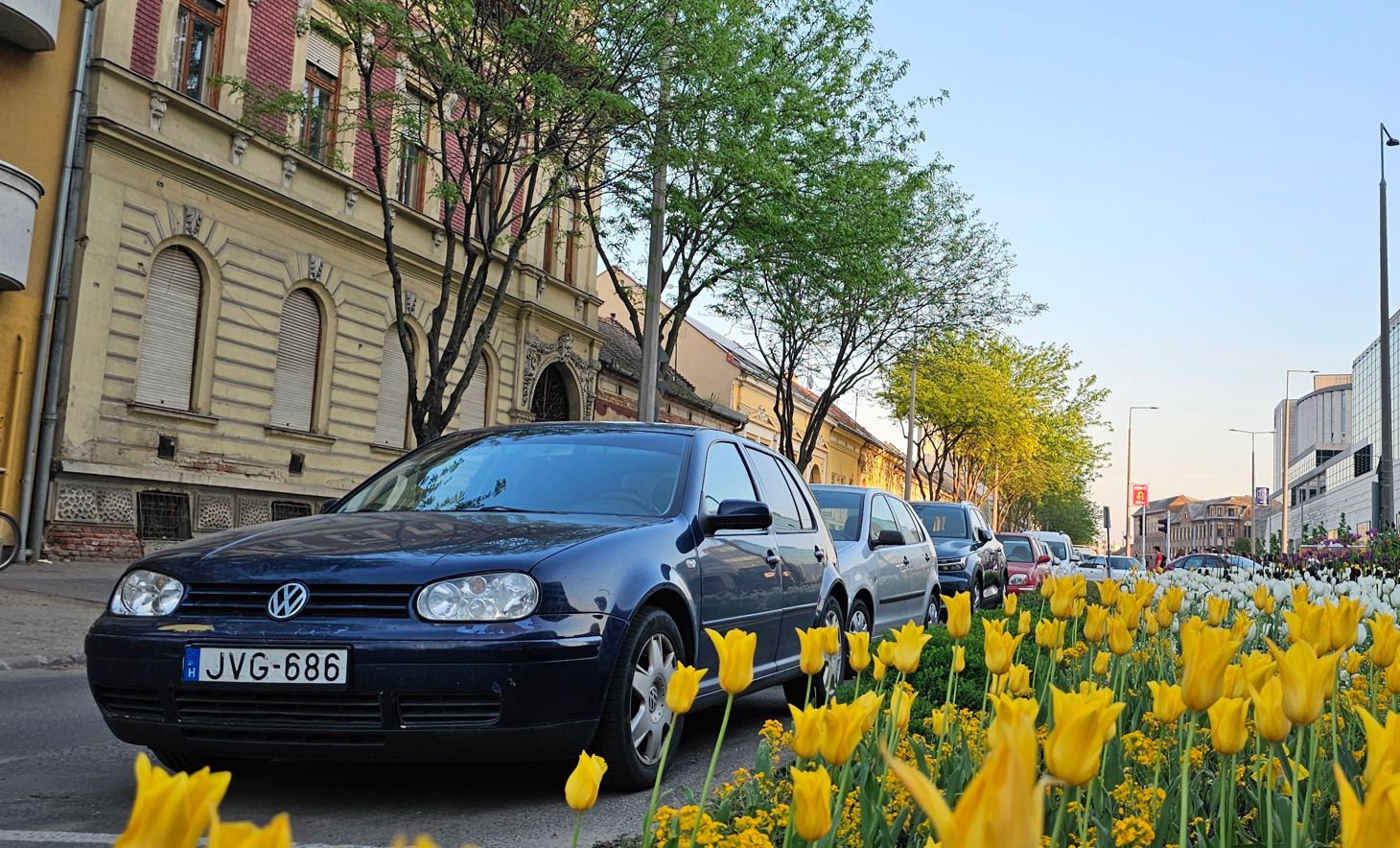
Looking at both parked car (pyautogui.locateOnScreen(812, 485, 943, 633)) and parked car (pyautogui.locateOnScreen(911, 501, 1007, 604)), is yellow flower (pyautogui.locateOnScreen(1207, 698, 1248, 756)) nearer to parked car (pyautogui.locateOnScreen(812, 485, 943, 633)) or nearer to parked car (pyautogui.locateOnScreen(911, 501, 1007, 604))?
parked car (pyautogui.locateOnScreen(812, 485, 943, 633))

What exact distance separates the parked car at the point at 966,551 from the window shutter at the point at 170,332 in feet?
34.1

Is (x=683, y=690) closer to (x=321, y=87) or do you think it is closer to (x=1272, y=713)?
(x=1272, y=713)

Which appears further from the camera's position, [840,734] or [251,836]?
[840,734]

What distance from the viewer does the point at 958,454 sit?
57469 millimetres

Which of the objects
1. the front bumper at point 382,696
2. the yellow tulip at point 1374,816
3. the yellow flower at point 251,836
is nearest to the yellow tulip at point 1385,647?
the yellow tulip at point 1374,816

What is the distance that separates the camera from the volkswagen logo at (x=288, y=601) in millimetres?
4523

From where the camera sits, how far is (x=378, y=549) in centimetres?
479

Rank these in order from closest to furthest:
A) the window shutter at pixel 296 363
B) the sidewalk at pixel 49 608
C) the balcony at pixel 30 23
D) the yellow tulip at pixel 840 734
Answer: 1. the yellow tulip at pixel 840 734
2. the sidewalk at pixel 49 608
3. the balcony at pixel 30 23
4. the window shutter at pixel 296 363

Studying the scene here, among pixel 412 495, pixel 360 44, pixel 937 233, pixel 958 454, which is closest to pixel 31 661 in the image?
pixel 412 495

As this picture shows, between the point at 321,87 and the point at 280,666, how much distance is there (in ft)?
61.5

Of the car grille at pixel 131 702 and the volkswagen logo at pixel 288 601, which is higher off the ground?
the volkswagen logo at pixel 288 601

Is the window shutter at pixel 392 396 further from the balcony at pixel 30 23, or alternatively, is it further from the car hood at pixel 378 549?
the car hood at pixel 378 549

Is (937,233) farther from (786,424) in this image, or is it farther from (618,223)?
(618,223)

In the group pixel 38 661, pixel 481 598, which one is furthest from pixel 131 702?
pixel 38 661
